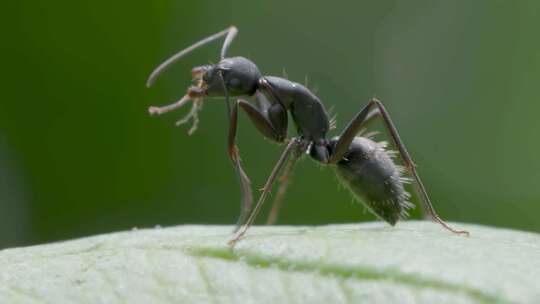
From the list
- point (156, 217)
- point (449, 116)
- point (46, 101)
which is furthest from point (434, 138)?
point (46, 101)

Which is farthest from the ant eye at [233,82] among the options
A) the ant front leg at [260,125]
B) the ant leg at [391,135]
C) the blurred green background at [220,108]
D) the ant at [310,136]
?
the blurred green background at [220,108]

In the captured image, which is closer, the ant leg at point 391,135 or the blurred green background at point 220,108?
the ant leg at point 391,135

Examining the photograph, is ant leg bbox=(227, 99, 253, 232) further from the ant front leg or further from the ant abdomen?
the ant abdomen

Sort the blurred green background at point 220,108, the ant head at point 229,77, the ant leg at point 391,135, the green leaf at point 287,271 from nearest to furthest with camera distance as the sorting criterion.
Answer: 1. the green leaf at point 287,271
2. the ant leg at point 391,135
3. the ant head at point 229,77
4. the blurred green background at point 220,108

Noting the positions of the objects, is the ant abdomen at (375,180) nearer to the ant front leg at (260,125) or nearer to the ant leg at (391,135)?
the ant leg at (391,135)

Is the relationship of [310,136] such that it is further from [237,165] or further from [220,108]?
[220,108]

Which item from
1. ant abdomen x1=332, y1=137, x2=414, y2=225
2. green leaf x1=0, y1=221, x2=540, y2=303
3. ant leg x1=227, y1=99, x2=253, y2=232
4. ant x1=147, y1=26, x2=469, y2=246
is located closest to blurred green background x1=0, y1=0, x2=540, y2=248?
ant leg x1=227, y1=99, x2=253, y2=232

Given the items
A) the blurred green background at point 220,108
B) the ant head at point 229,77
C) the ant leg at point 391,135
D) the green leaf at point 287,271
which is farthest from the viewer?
the blurred green background at point 220,108
